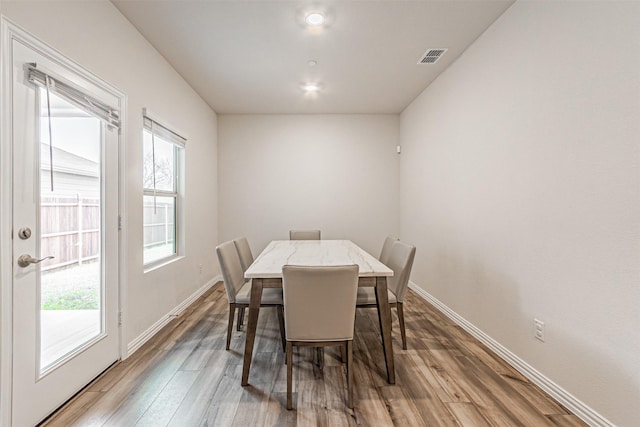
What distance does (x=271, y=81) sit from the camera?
3555 millimetres

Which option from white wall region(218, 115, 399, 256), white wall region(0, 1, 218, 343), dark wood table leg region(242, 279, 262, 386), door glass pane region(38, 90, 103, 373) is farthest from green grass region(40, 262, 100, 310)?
white wall region(218, 115, 399, 256)

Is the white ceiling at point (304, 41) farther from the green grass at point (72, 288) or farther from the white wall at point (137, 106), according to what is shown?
the green grass at point (72, 288)

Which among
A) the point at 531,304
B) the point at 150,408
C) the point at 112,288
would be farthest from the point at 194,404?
the point at 531,304

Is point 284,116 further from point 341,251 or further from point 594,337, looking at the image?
point 594,337

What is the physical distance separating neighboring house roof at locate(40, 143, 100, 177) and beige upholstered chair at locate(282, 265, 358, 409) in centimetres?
141

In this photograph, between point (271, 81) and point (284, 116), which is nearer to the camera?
point (271, 81)

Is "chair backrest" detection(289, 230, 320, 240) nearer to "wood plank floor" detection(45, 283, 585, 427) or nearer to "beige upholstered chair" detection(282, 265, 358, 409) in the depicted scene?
"wood plank floor" detection(45, 283, 585, 427)

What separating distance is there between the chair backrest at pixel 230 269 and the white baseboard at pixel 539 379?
211 cm

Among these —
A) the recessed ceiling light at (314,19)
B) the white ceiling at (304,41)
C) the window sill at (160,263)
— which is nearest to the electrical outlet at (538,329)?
the white ceiling at (304,41)

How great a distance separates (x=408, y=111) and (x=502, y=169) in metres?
2.43

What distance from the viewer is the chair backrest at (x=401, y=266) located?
93.2 inches

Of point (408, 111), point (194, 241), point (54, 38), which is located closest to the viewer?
point (54, 38)

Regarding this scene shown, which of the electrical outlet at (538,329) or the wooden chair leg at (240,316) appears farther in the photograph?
the wooden chair leg at (240,316)

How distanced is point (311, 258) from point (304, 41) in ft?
6.32
